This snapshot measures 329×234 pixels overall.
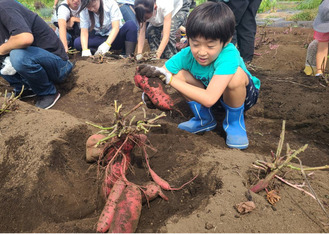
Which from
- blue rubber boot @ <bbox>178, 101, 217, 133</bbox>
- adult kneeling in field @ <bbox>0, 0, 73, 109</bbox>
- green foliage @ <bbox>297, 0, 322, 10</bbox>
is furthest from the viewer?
green foliage @ <bbox>297, 0, 322, 10</bbox>

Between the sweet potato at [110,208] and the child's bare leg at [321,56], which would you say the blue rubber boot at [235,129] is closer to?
the sweet potato at [110,208]

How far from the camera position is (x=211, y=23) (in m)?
1.58

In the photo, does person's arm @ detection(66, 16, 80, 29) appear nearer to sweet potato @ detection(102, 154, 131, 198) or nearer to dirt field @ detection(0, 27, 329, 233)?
dirt field @ detection(0, 27, 329, 233)

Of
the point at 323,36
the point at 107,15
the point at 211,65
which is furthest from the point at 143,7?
the point at 323,36

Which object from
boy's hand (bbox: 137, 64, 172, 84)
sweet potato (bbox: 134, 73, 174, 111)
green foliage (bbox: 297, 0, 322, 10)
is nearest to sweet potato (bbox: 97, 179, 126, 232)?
sweet potato (bbox: 134, 73, 174, 111)

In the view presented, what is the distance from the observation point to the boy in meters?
1.62

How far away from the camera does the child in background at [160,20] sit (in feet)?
10.8

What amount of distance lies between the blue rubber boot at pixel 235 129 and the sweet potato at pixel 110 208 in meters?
1.01

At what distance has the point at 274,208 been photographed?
1255 millimetres

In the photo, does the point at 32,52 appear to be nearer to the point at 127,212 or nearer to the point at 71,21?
the point at 71,21

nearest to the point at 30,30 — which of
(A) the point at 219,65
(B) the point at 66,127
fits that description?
(B) the point at 66,127

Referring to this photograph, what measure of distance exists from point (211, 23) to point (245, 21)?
2216mm

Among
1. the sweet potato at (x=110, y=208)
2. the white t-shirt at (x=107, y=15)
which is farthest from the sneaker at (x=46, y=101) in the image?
the sweet potato at (x=110, y=208)

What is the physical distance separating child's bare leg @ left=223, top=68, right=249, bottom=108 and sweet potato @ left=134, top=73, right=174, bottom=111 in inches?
18.2
